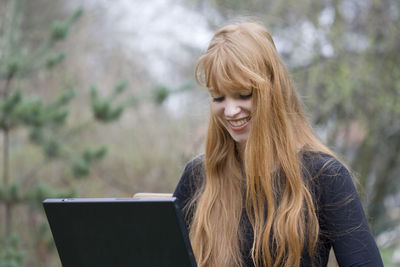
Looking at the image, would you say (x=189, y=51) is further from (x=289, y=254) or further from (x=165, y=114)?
(x=289, y=254)

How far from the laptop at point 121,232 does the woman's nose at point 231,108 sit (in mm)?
607

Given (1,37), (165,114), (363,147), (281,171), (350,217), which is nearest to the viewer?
(350,217)

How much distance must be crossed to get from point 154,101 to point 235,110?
2.96 m

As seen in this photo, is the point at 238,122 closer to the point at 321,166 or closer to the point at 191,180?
the point at 321,166

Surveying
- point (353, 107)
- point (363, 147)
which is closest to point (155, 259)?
point (353, 107)

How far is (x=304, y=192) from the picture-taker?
2066mm

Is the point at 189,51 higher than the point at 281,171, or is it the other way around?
the point at 189,51

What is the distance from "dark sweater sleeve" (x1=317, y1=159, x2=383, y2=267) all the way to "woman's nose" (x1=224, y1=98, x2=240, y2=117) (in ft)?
1.27

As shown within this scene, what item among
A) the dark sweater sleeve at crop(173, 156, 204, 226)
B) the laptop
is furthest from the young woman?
the laptop

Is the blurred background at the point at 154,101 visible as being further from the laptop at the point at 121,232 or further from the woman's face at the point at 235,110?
the laptop at the point at 121,232

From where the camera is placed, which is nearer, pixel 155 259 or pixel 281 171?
pixel 155 259

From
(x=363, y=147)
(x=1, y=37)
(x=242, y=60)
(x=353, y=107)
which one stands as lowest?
(x=363, y=147)

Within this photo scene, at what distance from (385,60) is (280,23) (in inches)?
42.9

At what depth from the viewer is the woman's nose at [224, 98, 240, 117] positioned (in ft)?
6.68
